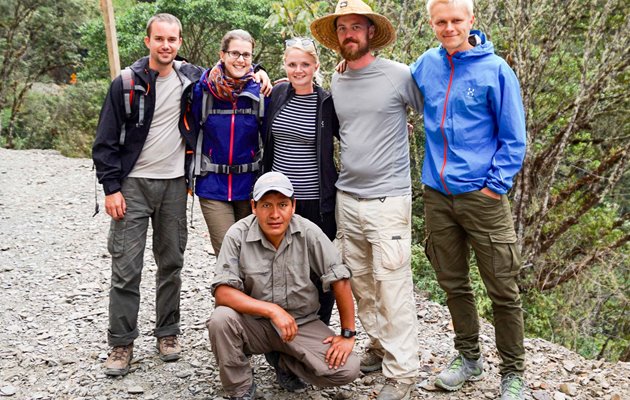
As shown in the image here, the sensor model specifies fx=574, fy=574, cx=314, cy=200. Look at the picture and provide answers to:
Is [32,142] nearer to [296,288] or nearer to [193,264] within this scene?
[193,264]

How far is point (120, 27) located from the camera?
1475 centimetres

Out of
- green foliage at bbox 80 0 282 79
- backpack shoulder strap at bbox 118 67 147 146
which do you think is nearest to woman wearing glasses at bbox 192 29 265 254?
backpack shoulder strap at bbox 118 67 147 146

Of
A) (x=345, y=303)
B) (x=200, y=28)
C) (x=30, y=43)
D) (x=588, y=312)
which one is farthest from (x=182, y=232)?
(x=30, y=43)

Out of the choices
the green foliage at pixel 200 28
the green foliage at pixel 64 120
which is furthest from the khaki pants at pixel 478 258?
the green foliage at pixel 64 120

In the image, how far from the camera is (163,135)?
430cm

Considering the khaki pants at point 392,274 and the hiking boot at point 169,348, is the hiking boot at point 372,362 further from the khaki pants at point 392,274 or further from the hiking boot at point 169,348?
the hiking boot at point 169,348

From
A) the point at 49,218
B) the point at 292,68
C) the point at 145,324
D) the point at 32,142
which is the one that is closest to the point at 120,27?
the point at 49,218

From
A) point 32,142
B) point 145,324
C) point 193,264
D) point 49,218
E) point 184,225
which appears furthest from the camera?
point 32,142

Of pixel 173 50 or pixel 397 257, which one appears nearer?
pixel 397 257

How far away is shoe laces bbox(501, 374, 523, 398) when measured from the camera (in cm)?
385

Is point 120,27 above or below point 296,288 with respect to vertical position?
above

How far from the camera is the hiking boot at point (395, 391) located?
3863mm

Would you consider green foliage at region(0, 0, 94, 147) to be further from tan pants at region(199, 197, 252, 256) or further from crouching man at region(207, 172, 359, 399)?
crouching man at region(207, 172, 359, 399)

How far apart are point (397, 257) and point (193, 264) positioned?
13.6 feet
